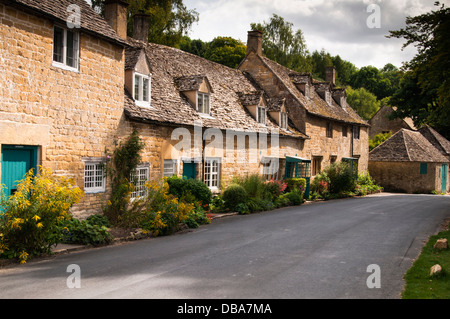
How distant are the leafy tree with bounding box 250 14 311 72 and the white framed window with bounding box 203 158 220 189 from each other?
29913 millimetres

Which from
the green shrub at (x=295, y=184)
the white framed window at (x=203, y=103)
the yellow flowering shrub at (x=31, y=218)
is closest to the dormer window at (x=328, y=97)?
the green shrub at (x=295, y=184)

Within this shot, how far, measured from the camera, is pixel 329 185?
28125 mm

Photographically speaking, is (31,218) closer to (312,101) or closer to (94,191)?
(94,191)

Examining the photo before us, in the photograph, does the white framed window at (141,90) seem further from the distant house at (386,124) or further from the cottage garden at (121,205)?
the distant house at (386,124)

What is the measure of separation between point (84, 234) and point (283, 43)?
4048 centimetres

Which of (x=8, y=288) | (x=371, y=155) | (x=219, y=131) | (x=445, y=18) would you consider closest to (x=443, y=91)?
(x=445, y=18)

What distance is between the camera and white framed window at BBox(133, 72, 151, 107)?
1566 cm

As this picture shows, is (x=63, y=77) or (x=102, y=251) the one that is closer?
(x=102, y=251)

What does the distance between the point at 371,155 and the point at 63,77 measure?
110 ft

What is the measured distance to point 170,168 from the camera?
55.3 feet

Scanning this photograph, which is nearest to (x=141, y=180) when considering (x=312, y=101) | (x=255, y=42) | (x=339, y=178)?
(x=339, y=178)

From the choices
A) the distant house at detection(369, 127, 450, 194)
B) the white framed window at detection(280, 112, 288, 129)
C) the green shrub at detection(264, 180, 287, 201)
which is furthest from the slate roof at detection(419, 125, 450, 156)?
the green shrub at detection(264, 180, 287, 201)

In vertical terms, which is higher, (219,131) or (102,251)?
(219,131)
